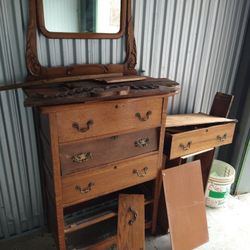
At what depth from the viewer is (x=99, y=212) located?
1.52 metres

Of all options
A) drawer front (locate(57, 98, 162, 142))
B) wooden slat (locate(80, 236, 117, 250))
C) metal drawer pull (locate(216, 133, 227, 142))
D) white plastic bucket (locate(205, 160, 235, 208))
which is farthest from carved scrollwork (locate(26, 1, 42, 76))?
white plastic bucket (locate(205, 160, 235, 208))

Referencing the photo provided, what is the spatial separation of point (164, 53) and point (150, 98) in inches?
22.6

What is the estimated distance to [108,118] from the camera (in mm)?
1197

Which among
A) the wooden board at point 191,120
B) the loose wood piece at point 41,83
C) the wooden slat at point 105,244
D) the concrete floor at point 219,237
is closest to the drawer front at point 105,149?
the wooden board at point 191,120

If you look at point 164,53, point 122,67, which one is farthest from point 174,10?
point 122,67

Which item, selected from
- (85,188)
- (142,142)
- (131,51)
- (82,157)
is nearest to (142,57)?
(131,51)

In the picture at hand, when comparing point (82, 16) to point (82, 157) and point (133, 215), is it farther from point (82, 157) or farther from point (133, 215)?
point (133, 215)

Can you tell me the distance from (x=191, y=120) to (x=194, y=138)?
0.64 feet

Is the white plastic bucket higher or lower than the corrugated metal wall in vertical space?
lower

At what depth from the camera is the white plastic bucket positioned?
6.46ft

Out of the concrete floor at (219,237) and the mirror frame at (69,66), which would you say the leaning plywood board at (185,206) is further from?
the mirror frame at (69,66)

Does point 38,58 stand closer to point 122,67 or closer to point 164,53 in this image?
point 122,67

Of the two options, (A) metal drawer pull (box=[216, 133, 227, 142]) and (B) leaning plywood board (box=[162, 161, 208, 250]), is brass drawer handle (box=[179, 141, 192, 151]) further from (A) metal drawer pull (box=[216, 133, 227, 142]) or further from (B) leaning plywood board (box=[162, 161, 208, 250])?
(A) metal drawer pull (box=[216, 133, 227, 142])

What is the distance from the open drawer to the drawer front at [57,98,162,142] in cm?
21
